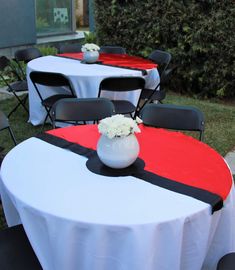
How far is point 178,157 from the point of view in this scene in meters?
2.32

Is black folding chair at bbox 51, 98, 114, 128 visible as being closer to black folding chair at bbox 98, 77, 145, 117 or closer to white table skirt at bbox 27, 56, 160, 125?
black folding chair at bbox 98, 77, 145, 117

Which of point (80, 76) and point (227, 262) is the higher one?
point (80, 76)

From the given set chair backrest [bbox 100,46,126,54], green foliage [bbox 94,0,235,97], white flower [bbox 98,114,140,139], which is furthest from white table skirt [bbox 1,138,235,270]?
green foliage [bbox 94,0,235,97]

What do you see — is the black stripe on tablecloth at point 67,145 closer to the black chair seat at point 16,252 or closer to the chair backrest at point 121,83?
the black chair seat at point 16,252

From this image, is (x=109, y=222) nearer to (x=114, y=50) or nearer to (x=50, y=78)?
(x=50, y=78)

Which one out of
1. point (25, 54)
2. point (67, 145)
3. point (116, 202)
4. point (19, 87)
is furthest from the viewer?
point (25, 54)

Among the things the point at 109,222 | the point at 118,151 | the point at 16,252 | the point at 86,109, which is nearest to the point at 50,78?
the point at 86,109

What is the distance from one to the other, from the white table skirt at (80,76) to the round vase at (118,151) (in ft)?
8.50

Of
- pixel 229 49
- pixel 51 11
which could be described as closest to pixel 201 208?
pixel 229 49

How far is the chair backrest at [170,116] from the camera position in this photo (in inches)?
124

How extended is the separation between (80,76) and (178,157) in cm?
255

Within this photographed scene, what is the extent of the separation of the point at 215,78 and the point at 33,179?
555 cm

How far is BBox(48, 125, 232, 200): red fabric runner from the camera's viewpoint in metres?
2.04

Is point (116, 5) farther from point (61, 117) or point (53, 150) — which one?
point (53, 150)
